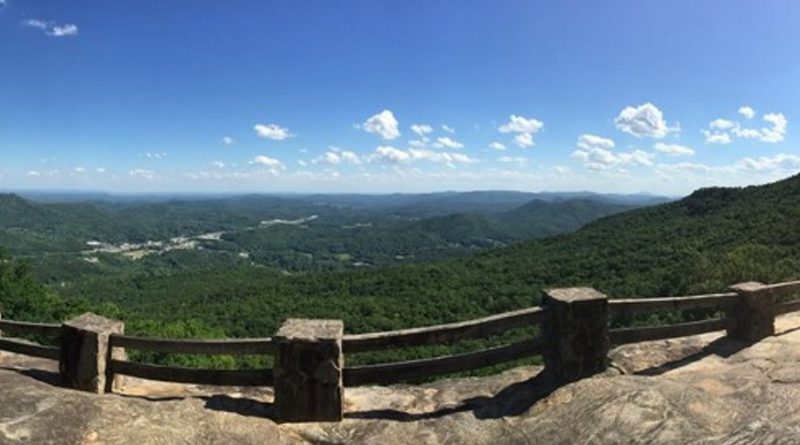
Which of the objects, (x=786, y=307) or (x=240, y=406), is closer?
(x=240, y=406)

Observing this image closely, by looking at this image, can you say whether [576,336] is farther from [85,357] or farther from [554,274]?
[554,274]

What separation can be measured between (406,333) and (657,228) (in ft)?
295

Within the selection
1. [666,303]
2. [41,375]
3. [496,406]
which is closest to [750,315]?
[666,303]

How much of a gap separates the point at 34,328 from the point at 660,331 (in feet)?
27.4

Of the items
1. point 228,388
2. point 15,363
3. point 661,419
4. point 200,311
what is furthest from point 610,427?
point 200,311

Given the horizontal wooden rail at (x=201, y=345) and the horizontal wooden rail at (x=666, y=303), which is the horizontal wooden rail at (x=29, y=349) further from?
the horizontal wooden rail at (x=666, y=303)

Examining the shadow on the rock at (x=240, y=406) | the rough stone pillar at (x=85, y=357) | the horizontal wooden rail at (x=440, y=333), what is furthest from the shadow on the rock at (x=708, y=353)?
the rough stone pillar at (x=85, y=357)

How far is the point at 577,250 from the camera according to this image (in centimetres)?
9050

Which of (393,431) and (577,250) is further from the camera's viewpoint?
(577,250)

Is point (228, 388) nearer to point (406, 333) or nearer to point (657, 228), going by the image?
point (406, 333)

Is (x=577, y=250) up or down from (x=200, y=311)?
up

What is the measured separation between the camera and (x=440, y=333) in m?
7.07

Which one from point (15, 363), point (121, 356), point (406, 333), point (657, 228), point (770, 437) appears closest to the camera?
point (770, 437)

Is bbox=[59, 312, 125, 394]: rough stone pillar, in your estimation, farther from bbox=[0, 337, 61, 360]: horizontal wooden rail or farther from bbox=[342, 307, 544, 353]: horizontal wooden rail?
bbox=[342, 307, 544, 353]: horizontal wooden rail
